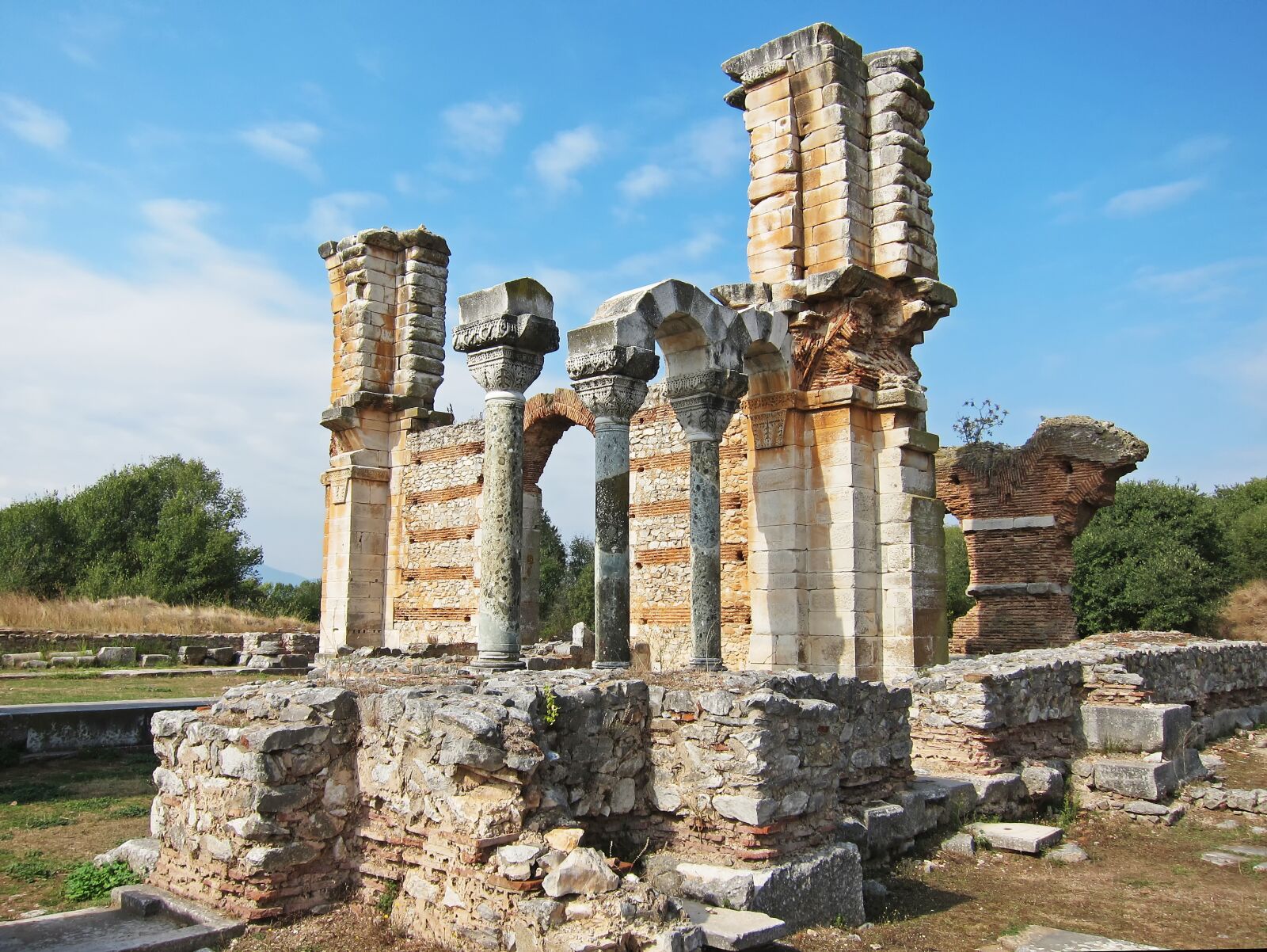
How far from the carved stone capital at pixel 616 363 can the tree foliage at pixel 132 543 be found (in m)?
35.0

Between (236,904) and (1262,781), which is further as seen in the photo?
(1262,781)

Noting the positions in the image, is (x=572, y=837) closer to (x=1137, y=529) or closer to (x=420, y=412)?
(x=420, y=412)

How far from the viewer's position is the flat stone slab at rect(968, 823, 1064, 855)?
7770mm

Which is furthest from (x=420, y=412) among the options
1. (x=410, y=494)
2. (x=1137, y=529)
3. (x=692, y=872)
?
(x=1137, y=529)

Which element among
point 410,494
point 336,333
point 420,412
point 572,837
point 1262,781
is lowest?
point 1262,781

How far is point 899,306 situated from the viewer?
12.0 metres

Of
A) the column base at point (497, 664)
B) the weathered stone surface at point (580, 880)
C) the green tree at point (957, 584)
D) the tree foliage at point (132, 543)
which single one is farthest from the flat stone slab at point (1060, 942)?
the tree foliage at point (132, 543)

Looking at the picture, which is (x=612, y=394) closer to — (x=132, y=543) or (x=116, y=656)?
(x=116, y=656)

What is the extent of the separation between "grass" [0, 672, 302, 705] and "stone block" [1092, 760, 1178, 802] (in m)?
11.5

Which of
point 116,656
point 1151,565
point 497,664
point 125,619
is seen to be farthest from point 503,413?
point 1151,565

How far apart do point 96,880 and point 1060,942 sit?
224 inches

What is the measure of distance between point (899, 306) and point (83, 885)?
9872mm

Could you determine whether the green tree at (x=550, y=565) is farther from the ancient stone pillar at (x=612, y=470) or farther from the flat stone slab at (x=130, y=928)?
the flat stone slab at (x=130, y=928)

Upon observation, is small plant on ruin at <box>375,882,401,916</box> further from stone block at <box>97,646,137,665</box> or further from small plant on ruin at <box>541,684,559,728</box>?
stone block at <box>97,646,137,665</box>
